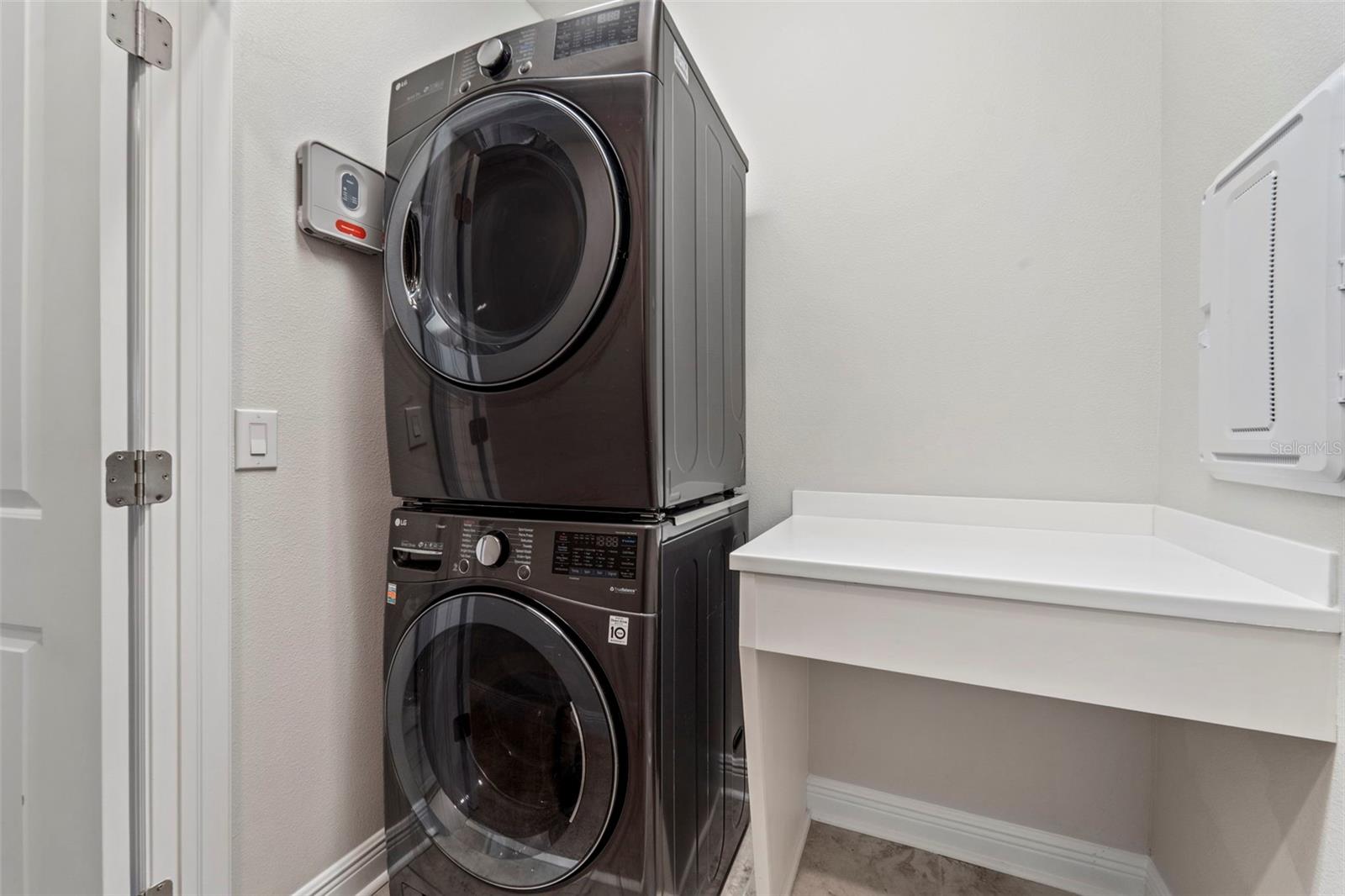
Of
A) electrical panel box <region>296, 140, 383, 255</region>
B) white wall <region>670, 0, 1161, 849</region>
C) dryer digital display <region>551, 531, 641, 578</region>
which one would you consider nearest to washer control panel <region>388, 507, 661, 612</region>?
dryer digital display <region>551, 531, 641, 578</region>

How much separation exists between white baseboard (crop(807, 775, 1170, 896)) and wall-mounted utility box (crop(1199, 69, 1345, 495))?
0.99 metres

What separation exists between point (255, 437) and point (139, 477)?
19cm

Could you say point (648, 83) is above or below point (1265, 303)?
above

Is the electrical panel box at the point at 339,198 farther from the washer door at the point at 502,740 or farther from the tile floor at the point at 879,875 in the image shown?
the tile floor at the point at 879,875

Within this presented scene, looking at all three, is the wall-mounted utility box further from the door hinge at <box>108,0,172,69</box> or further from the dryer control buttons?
the door hinge at <box>108,0,172,69</box>

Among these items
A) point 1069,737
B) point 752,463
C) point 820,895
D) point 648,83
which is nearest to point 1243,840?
point 1069,737

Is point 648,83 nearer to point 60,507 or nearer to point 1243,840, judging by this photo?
point 60,507

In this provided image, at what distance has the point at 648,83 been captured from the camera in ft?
3.24

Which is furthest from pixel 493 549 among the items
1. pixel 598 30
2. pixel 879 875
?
pixel 879 875

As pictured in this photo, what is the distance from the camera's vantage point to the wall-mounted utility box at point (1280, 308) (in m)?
0.72

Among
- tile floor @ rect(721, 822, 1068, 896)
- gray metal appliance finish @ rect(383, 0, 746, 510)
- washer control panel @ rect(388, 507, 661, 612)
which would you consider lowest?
Answer: tile floor @ rect(721, 822, 1068, 896)

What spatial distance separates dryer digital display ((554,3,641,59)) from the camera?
101cm

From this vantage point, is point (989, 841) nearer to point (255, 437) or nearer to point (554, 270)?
point (554, 270)

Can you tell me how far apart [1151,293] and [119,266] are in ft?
6.89
